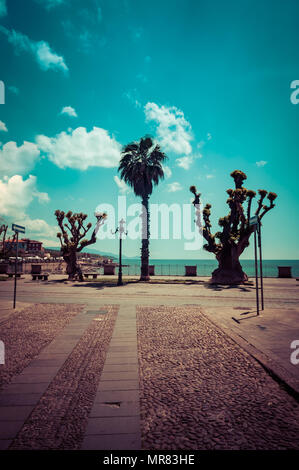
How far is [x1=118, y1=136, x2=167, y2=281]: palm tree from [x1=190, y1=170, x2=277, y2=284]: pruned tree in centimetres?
438

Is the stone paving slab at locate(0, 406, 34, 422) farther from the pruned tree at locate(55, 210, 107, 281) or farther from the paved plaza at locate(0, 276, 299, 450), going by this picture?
the pruned tree at locate(55, 210, 107, 281)

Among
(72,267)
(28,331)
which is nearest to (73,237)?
(72,267)

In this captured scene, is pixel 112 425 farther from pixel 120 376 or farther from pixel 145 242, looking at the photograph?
pixel 145 242

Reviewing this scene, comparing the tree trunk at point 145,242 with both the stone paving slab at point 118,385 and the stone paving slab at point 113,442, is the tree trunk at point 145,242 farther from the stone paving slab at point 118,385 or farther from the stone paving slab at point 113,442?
the stone paving slab at point 113,442

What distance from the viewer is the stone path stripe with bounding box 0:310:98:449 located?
2.82 metres

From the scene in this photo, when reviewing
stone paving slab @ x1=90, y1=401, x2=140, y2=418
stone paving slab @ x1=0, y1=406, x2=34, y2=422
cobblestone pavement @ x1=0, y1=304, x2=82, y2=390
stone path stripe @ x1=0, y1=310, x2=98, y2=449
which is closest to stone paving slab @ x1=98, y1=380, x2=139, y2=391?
stone paving slab @ x1=90, y1=401, x2=140, y2=418

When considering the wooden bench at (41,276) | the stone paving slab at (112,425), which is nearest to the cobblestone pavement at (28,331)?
the stone paving slab at (112,425)

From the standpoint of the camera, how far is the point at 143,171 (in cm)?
2519

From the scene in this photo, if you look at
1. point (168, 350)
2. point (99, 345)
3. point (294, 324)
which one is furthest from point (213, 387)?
point (294, 324)

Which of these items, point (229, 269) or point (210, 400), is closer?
point (210, 400)

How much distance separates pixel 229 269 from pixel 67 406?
21.4 metres

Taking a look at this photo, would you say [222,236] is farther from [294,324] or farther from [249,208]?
[294,324]

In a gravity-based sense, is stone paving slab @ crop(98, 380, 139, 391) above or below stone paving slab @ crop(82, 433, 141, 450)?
below
